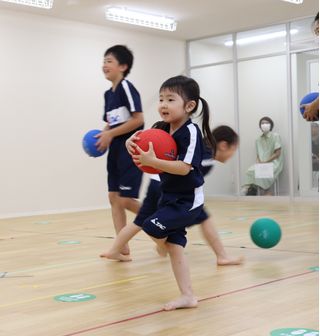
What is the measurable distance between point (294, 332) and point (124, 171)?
1967 mm

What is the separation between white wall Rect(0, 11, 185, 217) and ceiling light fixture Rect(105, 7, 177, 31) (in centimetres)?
68

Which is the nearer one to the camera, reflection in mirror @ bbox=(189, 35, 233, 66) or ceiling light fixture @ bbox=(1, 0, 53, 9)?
ceiling light fixture @ bbox=(1, 0, 53, 9)

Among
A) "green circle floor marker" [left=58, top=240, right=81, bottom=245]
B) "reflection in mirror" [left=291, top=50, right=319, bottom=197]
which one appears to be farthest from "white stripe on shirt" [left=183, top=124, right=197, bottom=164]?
"reflection in mirror" [left=291, top=50, right=319, bottom=197]

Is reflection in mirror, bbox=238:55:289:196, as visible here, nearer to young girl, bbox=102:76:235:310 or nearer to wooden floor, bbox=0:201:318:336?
wooden floor, bbox=0:201:318:336

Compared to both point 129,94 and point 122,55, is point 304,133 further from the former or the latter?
point 129,94

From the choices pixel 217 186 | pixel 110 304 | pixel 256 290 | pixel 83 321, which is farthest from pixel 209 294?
pixel 217 186

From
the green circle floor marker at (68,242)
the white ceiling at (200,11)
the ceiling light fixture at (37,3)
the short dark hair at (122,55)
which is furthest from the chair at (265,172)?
the short dark hair at (122,55)

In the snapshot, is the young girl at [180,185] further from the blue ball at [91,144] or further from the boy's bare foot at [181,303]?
the blue ball at [91,144]

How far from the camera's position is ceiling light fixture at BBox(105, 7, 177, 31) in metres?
8.43

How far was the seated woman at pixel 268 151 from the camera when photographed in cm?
973

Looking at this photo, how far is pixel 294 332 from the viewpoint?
209cm

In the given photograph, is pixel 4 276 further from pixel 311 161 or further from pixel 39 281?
pixel 311 161

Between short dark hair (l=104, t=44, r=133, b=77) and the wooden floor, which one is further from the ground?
short dark hair (l=104, t=44, r=133, b=77)

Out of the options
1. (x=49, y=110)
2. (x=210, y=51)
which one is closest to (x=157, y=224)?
(x=49, y=110)
